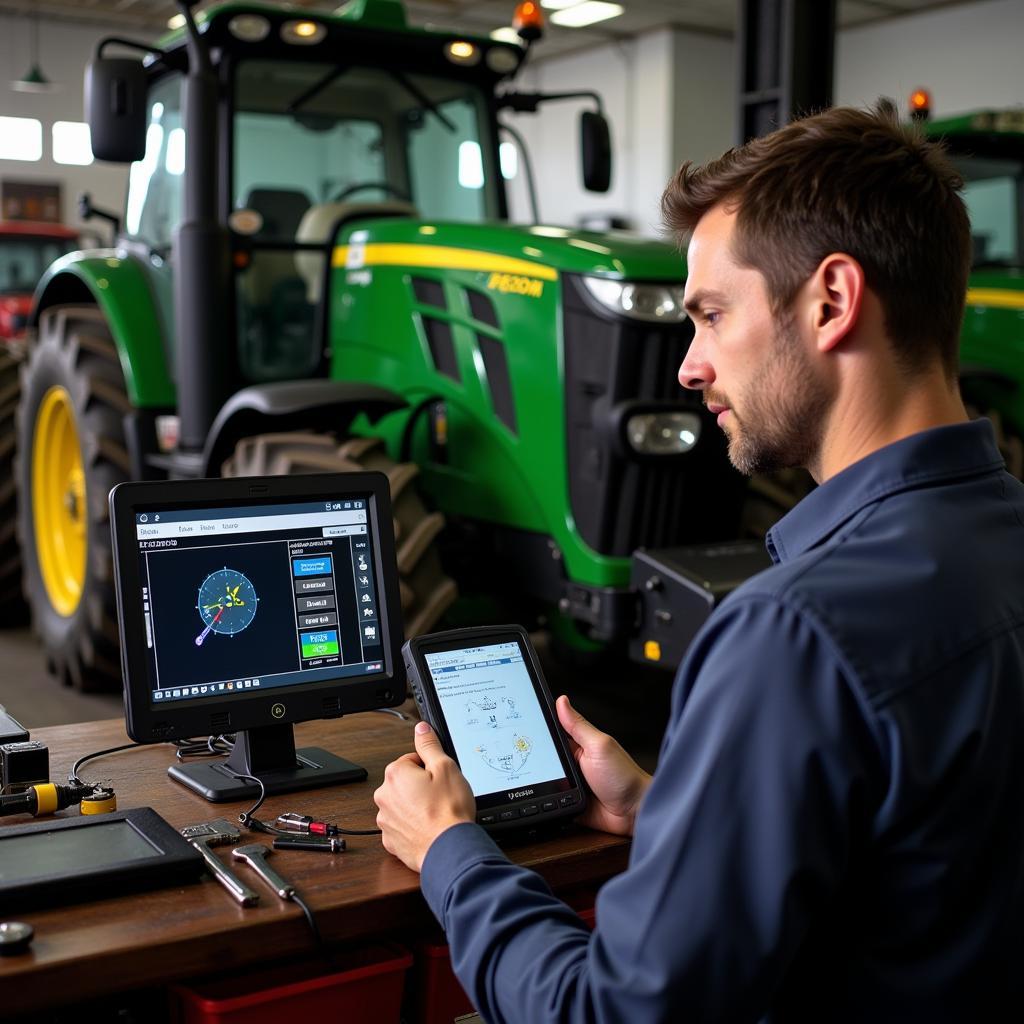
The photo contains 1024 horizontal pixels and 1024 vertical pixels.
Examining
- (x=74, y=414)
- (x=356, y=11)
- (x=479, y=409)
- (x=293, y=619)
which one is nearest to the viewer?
(x=293, y=619)

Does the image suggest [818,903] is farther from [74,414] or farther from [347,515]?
[74,414]

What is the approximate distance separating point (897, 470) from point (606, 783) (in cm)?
61

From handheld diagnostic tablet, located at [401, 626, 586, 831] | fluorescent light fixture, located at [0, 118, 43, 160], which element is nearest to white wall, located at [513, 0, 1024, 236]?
fluorescent light fixture, located at [0, 118, 43, 160]

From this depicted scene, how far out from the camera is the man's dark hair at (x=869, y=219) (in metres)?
1.18

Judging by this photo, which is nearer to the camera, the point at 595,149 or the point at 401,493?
the point at 401,493

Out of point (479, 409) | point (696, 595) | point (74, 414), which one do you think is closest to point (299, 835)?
point (696, 595)

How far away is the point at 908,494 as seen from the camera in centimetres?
116

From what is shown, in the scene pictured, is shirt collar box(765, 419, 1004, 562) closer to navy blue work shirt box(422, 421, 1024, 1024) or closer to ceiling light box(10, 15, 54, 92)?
navy blue work shirt box(422, 421, 1024, 1024)

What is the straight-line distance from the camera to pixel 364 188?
424 centimetres

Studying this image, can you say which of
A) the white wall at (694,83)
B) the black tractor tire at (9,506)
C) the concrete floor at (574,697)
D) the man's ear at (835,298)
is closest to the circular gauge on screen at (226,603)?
the man's ear at (835,298)

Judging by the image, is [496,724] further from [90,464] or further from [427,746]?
[90,464]

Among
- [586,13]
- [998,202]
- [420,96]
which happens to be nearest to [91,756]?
[420,96]

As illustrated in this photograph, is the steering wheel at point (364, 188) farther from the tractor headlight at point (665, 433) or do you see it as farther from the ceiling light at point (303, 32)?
the tractor headlight at point (665, 433)

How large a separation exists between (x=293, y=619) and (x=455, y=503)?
198 centimetres
